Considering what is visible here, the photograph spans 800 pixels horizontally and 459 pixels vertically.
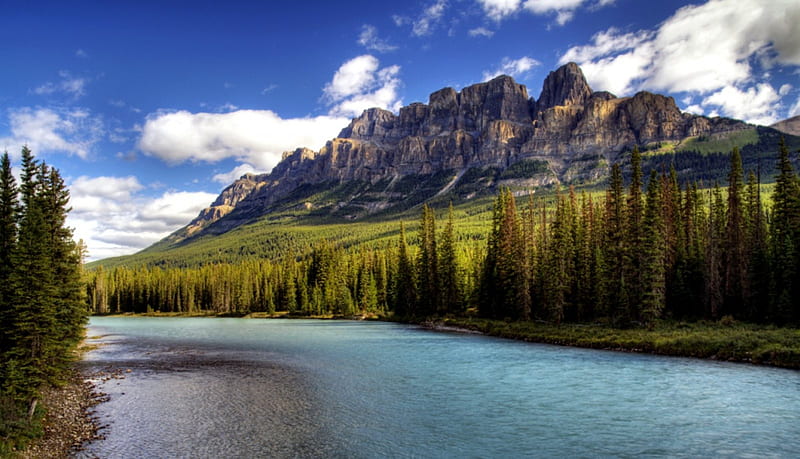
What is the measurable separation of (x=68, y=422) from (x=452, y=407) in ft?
62.8

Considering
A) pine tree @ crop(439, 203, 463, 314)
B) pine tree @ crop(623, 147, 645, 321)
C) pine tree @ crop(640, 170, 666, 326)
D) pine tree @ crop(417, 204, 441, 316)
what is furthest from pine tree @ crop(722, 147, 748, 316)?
pine tree @ crop(417, 204, 441, 316)

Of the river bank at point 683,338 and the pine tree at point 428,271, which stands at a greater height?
the pine tree at point 428,271

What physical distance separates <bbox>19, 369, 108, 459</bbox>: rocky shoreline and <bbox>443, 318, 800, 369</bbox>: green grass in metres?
42.8

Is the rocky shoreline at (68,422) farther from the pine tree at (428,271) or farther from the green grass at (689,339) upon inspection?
the pine tree at (428,271)

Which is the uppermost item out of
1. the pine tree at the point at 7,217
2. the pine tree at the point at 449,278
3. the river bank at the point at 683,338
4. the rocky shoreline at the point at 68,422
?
the pine tree at the point at 7,217

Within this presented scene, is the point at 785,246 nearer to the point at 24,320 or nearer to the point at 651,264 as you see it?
the point at 651,264

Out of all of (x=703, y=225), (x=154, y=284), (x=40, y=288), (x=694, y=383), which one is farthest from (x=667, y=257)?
(x=154, y=284)

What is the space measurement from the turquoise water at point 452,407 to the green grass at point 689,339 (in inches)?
104

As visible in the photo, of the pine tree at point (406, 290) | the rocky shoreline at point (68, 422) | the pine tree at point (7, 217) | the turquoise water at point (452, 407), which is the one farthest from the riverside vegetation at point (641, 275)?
the pine tree at point (7, 217)

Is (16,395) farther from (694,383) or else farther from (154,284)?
(154,284)

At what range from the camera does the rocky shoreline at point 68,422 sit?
19472 mm

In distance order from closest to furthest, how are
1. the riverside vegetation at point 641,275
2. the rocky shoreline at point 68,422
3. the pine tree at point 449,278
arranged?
the rocky shoreline at point 68,422, the riverside vegetation at point 641,275, the pine tree at point 449,278

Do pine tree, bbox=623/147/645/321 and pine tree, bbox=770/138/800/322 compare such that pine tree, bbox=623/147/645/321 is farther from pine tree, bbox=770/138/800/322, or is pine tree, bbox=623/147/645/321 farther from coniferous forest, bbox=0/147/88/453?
coniferous forest, bbox=0/147/88/453

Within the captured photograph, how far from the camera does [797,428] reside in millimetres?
21500
